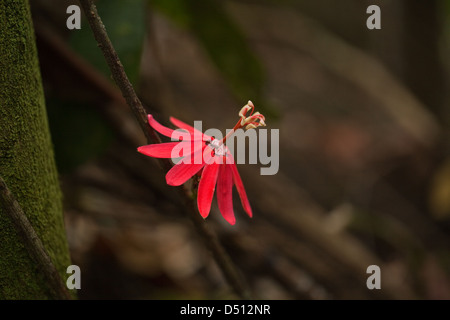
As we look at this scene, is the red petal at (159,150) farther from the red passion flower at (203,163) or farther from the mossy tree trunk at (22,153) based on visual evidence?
the mossy tree trunk at (22,153)

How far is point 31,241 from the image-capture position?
0.60m

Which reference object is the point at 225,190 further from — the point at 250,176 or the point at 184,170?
the point at 250,176

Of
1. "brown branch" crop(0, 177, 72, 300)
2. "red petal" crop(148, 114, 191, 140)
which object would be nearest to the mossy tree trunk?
"brown branch" crop(0, 177, 72, 300)

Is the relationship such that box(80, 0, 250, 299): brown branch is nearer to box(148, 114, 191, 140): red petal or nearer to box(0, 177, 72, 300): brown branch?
box(148, 114, 191, 140): red petal

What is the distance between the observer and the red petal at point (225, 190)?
616mm

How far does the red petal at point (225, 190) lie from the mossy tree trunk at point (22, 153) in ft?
0.81

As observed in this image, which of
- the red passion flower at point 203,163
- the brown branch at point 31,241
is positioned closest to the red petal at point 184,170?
the red passion flower at point 203,163

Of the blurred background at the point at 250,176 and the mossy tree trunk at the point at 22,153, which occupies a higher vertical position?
the blurred background at the point at 250,176

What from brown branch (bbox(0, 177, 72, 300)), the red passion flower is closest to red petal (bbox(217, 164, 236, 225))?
the red passion flower

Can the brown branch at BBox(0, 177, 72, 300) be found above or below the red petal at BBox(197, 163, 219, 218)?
below

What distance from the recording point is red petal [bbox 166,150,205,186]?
0.57 metres

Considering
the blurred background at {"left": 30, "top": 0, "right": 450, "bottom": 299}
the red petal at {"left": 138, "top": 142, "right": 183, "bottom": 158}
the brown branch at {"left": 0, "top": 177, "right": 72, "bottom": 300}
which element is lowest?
the brown branch at {"left": 0, "top": 177, "right": 72, "bottom": 300}

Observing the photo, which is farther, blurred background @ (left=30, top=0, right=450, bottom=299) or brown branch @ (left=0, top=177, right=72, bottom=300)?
blurred background @ (left=30, top=0, right=450, bottom=299)
